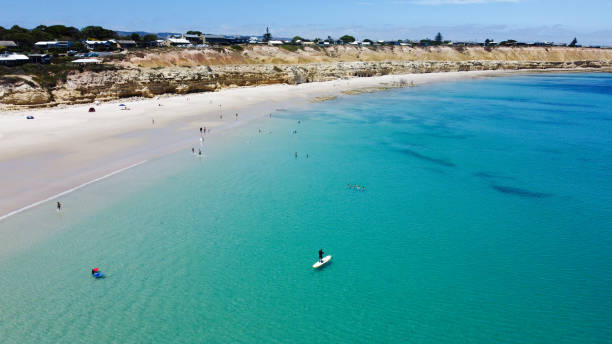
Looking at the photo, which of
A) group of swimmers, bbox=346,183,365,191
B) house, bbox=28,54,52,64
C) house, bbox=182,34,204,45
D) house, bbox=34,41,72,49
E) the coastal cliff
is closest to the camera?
group of swimmers, bbox=346,183,365,191

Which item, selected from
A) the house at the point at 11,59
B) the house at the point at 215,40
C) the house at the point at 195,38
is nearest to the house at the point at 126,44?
the house at the point at 195,38

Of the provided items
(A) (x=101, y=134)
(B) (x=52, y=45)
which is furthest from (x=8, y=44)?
(A) (x=101, y=134)

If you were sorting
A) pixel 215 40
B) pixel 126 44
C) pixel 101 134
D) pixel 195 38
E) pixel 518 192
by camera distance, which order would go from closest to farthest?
pixel 518 192
pixel 101 134
pixel 126 44
pixel 195 38
pixel 215 40

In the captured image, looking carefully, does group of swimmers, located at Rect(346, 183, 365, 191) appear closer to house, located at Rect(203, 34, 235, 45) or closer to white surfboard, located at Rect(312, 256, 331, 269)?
white surfboard, located at Rect(312, 256, 331, 269)

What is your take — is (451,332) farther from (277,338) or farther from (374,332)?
(277,338)

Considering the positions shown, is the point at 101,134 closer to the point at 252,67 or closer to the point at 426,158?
the point at 426,158

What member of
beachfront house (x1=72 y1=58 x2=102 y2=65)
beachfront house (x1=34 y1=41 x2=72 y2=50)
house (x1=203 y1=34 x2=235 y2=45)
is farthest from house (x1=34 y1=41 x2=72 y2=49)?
house (x1=203 y1=34 x2=235 y2=45)
